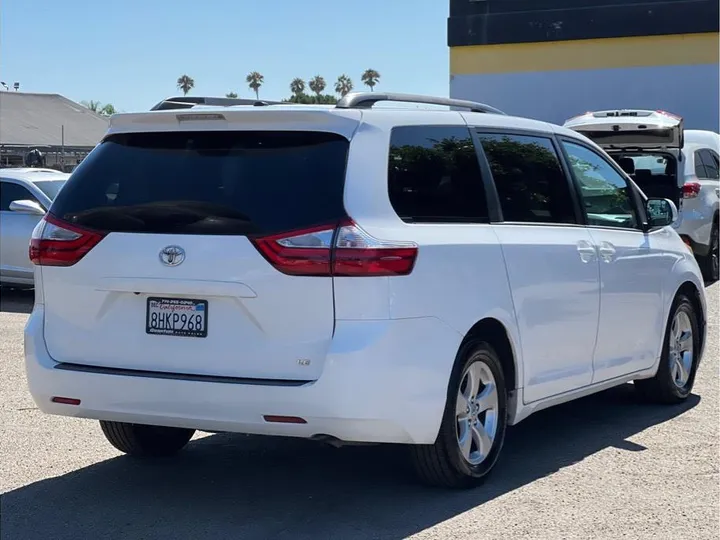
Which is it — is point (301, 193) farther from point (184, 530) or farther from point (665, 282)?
point (665, 282)

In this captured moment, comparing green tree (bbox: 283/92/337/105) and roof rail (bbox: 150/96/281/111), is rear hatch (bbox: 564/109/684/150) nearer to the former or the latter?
green tree (bbox: 283/92/337/105)

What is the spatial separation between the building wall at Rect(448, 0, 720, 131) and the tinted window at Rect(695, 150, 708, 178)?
13.1 m

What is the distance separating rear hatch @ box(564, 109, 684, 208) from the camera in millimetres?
14336

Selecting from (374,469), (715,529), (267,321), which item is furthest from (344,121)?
(715,529)

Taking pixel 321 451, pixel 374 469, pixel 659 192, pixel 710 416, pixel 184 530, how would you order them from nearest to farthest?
pixel 184 530 < pixel 374 469 < pixel 321 451 < pixel 710 416 < pixel 659 192

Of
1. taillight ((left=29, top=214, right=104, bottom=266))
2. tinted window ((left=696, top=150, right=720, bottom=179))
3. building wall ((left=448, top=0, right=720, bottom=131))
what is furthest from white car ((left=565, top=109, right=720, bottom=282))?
building wall ((left=448, top=0, right=720, bottom=131))

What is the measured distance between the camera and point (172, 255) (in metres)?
5.16

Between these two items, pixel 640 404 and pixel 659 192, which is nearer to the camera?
pixel 640 404

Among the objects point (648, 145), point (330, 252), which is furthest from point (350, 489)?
point (648, 145)

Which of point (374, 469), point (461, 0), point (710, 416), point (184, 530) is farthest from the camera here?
point (461, 0)

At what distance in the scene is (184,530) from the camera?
502 centimetres

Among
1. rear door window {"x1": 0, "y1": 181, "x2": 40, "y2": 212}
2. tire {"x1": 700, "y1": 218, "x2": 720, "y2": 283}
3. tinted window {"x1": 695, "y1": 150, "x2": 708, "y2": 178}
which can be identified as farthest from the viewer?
tire {"x1": 700, "y1": 218, "x2": 720, "y2": 283}

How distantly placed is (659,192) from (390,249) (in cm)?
1029

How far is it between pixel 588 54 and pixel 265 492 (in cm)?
2520
